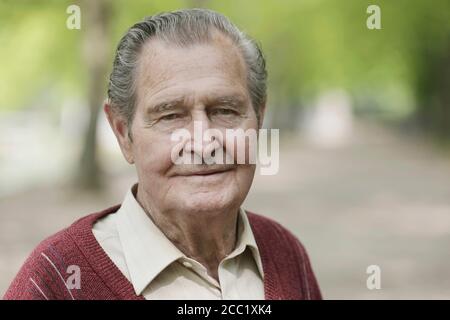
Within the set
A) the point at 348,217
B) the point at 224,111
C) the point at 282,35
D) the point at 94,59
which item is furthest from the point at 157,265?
the point at 282,35

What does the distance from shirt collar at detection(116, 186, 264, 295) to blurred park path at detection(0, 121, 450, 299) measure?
4.59 m

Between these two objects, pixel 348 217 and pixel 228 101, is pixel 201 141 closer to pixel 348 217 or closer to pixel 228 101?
pixel 228 101

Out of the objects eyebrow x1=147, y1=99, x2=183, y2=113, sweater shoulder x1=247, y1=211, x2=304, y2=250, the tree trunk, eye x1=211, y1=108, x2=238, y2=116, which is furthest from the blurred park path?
eyebrow x1=147, y1=99, x2=183, y2=113

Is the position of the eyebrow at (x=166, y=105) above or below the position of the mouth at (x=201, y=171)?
above

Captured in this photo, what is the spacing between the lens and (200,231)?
208 cm

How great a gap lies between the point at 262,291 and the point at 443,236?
7949 millimetres

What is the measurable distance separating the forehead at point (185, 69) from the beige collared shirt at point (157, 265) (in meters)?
0.42

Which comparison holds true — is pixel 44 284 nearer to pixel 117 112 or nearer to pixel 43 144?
pixel 117 112

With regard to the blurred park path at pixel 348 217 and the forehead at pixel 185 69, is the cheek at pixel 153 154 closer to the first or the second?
the forehead at pixel 185 69

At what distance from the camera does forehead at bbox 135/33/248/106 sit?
6.38 ft

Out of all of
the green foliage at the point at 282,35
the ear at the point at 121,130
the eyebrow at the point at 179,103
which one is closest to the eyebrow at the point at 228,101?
the eyebrow at the point at 179,103

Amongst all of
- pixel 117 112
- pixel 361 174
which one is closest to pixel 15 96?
pixel 361 174

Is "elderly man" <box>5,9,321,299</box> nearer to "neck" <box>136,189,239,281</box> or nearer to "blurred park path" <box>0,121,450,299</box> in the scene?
"neck" <box>136,189,239,281</box>

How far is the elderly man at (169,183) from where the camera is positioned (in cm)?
193
